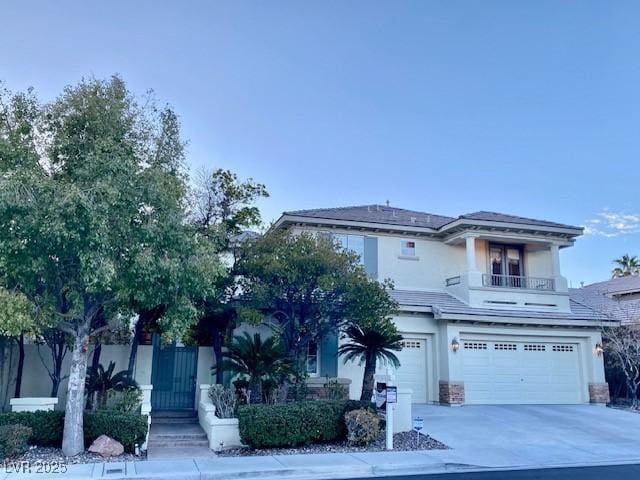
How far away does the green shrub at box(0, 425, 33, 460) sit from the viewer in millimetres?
10008

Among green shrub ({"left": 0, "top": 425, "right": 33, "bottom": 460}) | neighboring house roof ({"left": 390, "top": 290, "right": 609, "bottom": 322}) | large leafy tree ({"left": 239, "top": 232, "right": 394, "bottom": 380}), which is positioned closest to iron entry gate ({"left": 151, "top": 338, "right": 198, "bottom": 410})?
large leafy tree ({"left": 239, "top": 232, "right": 394, "bottom": 380})

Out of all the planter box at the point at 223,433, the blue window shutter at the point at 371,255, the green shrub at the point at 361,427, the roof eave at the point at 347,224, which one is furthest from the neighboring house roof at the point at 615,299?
the planter box at the point at 223,433

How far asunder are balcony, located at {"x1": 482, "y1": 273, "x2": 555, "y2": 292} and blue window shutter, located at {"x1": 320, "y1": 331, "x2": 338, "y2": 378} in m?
7.52

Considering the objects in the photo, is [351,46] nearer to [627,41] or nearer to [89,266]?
[627,41]

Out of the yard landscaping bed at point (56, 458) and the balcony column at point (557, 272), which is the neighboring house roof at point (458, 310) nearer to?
the balcony column at point (557, 272)

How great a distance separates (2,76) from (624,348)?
21.5 m

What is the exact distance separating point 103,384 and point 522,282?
54.4 ft

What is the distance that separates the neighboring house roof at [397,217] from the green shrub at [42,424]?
391 inches

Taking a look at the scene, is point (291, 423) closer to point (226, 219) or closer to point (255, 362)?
point (255, 362)

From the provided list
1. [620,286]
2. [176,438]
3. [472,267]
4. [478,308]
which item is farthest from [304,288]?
[620,286]

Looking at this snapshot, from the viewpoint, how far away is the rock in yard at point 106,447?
34.7ft

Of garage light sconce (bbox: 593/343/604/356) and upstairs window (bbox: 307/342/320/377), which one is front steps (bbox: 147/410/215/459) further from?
garage light sconce (bbox: 593/343/604/356)

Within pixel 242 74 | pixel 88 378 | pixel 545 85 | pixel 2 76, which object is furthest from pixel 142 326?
pixel 545 85

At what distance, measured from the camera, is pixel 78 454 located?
1047cm
